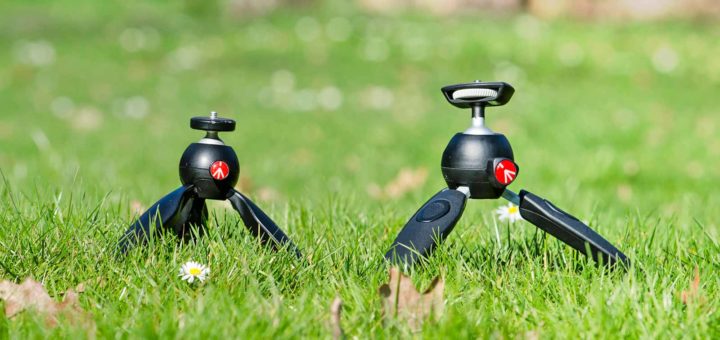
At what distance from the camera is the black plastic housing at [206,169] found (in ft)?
6.56

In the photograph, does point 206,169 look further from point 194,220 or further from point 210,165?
point 194,220

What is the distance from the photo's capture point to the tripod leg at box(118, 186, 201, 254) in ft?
6.64

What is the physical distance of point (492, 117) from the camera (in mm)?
7121

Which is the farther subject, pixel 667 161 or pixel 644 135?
pixel 644 135

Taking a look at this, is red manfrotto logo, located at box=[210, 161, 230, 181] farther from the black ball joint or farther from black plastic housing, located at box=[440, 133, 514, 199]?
black plastic housing, located at box=[440, 133, 514, 199]

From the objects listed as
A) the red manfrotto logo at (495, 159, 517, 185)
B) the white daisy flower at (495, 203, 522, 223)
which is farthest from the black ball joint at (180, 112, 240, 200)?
the white daisy flower at (495, 203, 522, 223)

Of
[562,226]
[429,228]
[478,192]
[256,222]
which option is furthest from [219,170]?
[562,226]

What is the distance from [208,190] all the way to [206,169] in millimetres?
59

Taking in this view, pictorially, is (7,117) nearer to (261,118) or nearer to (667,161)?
(261,118)

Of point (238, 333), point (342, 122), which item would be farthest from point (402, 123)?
point (238, 333)

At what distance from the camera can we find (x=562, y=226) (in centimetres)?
189

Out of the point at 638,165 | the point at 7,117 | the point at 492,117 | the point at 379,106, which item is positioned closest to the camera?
the point at 638,165

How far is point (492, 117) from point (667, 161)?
193 centimetres

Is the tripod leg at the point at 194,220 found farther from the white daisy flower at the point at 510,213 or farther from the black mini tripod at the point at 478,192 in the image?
the white daisy flower at the point at 510,213
